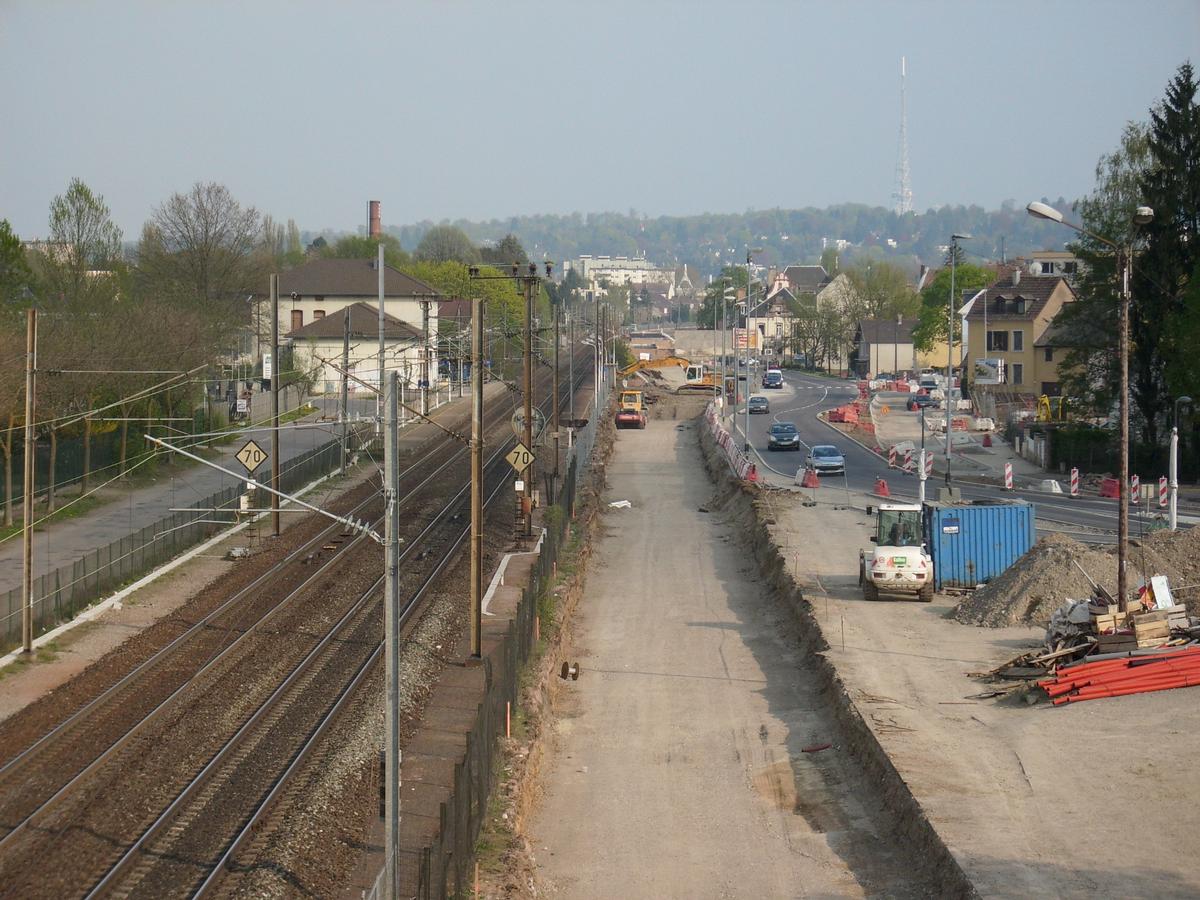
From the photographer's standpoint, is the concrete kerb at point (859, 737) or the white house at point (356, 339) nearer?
the concrete kerb at point (859, 737)

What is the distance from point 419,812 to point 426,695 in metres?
Answer: 6.17

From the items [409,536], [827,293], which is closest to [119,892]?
[409,536]

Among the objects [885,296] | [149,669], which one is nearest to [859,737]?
[149,669]

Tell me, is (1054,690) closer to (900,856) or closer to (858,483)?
(900,856)

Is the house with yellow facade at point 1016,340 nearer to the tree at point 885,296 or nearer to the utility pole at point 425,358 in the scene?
the utility pole at point 425,358

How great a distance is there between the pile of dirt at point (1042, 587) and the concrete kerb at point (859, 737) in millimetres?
3670

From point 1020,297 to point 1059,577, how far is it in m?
64.0

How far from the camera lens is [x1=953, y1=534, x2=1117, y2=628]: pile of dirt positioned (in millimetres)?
28750

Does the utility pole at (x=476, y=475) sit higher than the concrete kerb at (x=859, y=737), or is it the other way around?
the utility pole at (x=476, y=475)

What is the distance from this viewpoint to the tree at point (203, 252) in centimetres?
7738

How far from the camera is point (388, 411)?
41.9ft

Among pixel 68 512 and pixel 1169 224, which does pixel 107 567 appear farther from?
pixel 1169 224

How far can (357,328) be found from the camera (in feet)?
266

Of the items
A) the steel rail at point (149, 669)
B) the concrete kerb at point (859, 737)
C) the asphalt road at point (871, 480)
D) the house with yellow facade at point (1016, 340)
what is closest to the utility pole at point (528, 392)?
the steel rail at point (149, 669)
